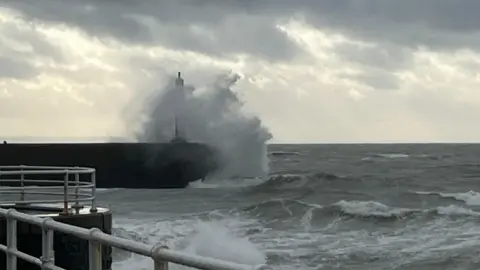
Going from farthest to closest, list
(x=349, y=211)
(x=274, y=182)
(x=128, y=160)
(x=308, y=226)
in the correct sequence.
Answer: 1. (x=274, y=182)
2. (x=128, y=160)
3. (x=349, y=211)
4. (x=308, y=226)

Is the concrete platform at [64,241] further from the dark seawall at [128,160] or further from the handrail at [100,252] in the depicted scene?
the dark seawall at [128,160]

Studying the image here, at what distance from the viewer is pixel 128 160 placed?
45.8 metres

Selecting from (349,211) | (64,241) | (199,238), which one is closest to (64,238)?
(64,241)

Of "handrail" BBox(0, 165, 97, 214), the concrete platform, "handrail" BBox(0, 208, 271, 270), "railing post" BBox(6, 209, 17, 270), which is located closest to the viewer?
"handrail" BBox(0, 208, 271, 270)

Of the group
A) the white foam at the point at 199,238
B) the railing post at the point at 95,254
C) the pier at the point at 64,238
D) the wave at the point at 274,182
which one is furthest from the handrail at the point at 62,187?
the wave at the point at 274,182

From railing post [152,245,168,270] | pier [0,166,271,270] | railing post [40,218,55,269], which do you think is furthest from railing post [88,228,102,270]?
railing post [152,245,168,270]

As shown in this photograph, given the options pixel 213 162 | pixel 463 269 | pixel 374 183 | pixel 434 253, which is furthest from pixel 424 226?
pixel 213 162

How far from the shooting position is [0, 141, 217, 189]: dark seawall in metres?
42.8

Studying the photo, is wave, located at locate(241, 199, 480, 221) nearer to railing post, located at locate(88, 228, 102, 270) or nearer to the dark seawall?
the dark seawall

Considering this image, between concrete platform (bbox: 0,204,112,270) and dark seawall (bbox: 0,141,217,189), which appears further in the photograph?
dark seawall (bbox: 0,141,217,189)

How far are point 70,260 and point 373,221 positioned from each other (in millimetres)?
20459

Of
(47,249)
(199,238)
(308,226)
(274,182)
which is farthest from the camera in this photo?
(274,182)

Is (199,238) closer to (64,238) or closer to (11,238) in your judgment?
(64,238)

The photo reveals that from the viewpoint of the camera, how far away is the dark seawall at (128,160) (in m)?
42.8
